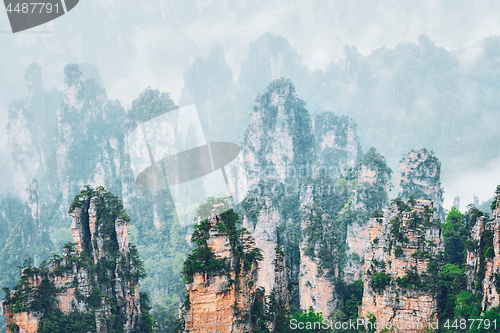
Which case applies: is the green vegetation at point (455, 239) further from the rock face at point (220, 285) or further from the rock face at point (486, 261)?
the rock face at point (220, 285)

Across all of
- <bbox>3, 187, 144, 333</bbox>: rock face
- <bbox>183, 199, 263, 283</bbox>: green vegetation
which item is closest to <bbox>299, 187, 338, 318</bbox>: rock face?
<bbox>3, 187, 144, 333</bbox>: rock face

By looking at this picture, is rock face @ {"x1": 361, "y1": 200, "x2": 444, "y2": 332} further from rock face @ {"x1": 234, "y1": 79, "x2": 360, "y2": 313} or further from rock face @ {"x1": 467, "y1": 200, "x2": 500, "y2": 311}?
rock face @ {"x1": 234, "y1": 79, "x2": 360, "y2": 313}

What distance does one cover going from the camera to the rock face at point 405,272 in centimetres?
1764

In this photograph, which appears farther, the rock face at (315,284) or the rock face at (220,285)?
the rock face at (315,284)

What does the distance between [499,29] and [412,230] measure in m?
78.4

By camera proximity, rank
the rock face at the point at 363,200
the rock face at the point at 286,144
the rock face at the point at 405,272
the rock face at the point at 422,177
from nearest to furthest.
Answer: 1. the rock face at the point at 405,272
2. the rock face at the point at 363,200
3. the rock face at the point at 422,177
4. the rock face at the point at 286,144

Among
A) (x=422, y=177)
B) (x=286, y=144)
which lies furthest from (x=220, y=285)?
(x=286, y=144)

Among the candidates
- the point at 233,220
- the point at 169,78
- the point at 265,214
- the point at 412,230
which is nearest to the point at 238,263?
the point at 233,220

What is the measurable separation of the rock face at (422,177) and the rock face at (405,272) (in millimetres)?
22633

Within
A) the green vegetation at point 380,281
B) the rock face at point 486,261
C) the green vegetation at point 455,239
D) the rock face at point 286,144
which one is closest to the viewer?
the rock face at point 486,261

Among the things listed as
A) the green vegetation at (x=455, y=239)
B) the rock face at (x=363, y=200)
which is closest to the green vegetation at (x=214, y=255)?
the green vegetation at (x=455, y=239)

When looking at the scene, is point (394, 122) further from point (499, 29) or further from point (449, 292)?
point (449, 292)

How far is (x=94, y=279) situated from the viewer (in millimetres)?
20750

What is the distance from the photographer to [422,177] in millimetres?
40688
